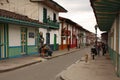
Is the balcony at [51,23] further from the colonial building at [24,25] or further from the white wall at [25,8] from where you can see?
the white wall at [25,8]

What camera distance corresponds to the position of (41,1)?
33.6 m

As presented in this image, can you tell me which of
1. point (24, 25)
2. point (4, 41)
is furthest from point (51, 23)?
point (4, 41)

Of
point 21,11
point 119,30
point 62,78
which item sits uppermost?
point 21,11

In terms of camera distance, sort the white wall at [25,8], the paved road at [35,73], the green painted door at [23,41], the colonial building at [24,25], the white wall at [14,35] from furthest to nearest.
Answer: the white wall at [25,8], the green painted door at [23,41], the white wall at [14,35], the colonial building at [24,25], the paved road at [35,73]

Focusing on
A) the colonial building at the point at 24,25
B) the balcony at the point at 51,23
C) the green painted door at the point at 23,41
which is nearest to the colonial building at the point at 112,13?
the colonial building at the point at 24,25

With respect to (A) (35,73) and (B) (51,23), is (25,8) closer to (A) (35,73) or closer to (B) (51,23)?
(B) (51,23)

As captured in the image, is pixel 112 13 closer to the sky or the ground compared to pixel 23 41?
closer to the sky

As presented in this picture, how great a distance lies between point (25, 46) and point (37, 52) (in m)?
3.98

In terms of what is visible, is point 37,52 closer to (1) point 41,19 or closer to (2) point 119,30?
(1) point 41,19

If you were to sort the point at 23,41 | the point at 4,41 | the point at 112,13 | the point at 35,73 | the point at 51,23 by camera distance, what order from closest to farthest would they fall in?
the point at 112,13
the point at 35,73
the point at 4,41
the point at 23,41
the point at 51,23

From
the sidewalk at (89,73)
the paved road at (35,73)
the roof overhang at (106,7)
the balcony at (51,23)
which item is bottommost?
the paved road at (35,73)

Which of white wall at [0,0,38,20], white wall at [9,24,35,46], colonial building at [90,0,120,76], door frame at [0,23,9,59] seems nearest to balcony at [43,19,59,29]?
white wall at [0,0,38,20]

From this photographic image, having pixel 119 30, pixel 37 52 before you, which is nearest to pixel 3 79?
pixel 119 30

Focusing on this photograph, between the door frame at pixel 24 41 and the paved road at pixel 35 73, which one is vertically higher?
the door frame at pixel 24 41
